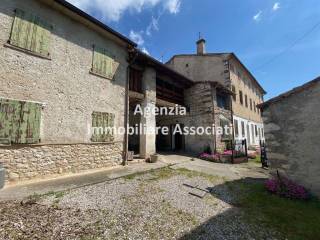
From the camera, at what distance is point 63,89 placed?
278 inches

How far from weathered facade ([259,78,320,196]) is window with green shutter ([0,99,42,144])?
8690 mm

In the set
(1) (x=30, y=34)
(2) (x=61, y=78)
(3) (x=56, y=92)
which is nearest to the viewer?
(1) (x=30, y=34)

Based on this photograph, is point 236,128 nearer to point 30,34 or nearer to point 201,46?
point 201,46

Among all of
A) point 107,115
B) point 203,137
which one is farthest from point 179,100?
point 107,115

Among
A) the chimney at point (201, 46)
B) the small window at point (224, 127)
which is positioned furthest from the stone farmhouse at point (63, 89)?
the chimney at point (201, 46)

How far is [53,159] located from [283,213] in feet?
25.2

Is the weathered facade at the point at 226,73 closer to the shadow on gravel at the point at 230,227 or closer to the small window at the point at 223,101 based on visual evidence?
the small window at the point at 223,101

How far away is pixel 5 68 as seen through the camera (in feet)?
18.7

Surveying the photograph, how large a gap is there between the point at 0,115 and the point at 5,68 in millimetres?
1609

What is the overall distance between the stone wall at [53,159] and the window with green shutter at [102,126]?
1.12 ft

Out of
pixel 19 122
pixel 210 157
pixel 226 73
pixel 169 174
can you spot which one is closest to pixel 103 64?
pixel 19 122

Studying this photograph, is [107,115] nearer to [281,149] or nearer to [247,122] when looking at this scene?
[281,149]

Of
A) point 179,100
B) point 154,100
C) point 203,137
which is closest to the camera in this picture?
point 154,100

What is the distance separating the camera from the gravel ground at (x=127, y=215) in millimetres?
3262
